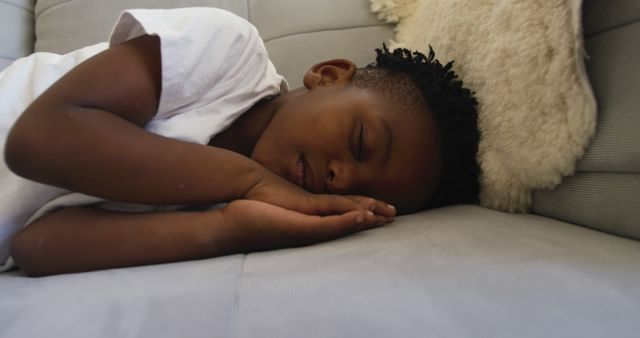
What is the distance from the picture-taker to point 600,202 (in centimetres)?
64

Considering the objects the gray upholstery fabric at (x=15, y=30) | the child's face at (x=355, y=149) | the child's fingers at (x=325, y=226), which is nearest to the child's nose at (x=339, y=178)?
the child's face at (x=355, y=149)

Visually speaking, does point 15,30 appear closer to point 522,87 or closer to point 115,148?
point 115,148

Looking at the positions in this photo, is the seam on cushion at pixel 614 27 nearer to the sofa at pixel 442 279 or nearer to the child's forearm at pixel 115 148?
the sofa at pixel 442 279

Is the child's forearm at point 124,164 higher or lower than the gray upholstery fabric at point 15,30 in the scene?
higher

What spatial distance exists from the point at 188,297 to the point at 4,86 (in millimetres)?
667

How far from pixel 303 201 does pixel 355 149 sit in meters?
0.14

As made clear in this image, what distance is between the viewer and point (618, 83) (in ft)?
1.97

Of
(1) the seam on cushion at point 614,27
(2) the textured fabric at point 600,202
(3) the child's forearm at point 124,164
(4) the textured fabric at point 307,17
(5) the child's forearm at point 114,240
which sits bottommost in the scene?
(5) the child's forearm at point 114,240

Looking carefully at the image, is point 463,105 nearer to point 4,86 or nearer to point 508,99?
point 508,99

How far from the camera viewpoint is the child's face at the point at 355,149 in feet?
2.51

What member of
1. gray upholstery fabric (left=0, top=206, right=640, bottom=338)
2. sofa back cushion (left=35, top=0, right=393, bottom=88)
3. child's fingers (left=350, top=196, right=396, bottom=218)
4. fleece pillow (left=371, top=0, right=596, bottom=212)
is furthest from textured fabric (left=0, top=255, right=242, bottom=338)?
sofa back cushion (left=35, top=0, right=393, bottom=88)

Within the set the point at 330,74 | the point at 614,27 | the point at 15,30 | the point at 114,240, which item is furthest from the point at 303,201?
the point at 15,30

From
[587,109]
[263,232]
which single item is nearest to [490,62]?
[587,109]

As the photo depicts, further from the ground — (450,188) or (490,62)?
(490,62)
